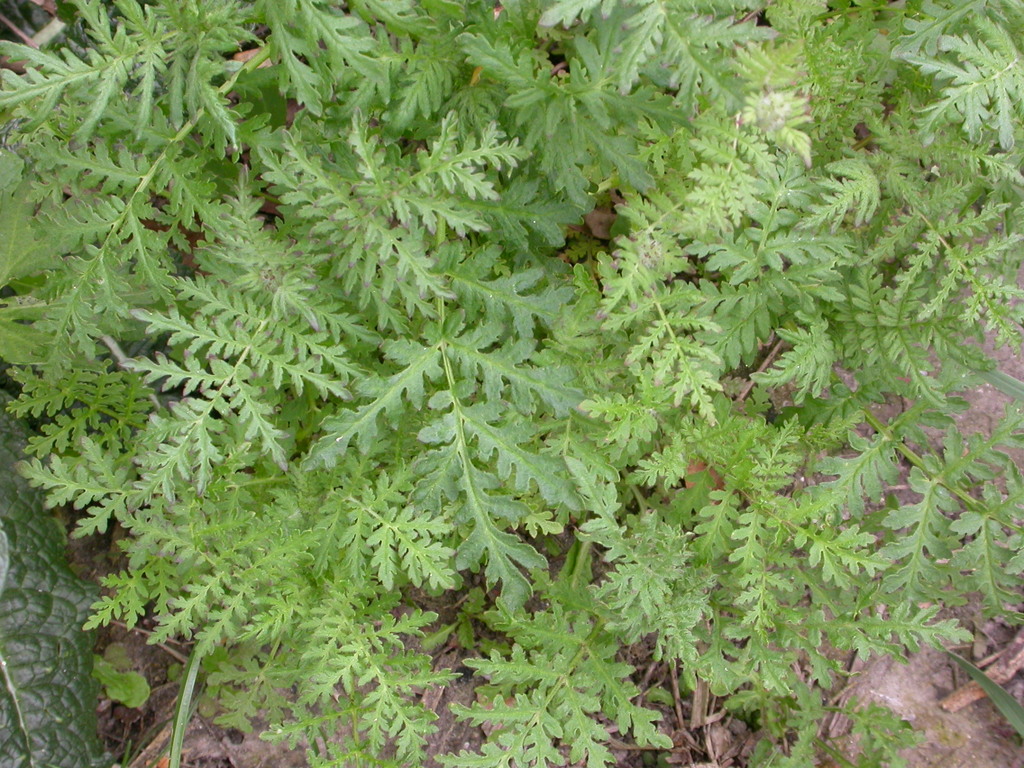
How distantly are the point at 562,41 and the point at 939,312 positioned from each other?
184 centimetres

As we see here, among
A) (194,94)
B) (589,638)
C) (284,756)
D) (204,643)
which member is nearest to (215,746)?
(284,756)

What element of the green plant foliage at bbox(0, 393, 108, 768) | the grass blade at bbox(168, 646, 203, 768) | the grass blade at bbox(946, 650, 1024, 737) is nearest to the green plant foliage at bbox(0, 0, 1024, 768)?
the grass blade at bbox(168, 646, 203, 768)

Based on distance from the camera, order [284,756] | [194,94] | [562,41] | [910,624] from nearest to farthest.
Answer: [194,94] < [910,624] < [562,41] < [284,756]

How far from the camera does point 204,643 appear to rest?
2.80 m

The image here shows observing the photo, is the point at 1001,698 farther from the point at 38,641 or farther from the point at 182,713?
the point at 38,641

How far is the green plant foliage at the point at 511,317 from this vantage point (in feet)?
8.17

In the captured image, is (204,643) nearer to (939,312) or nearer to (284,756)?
(284,756)

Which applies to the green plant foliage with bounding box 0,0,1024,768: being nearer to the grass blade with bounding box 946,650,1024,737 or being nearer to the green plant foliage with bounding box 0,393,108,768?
the green plant foliage with bounding box 0,393,108,768

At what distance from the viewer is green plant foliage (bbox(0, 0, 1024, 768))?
8.17ft

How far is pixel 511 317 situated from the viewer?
9.76 ft

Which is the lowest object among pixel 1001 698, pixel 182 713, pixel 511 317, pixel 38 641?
pixel 1001 698

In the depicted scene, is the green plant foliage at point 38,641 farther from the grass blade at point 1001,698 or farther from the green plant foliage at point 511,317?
the grass blade at point 1001,698

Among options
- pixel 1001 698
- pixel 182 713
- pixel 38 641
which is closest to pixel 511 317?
pixel 182 713

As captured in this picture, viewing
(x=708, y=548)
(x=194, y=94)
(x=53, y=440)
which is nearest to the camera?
(x=194, y=94)
